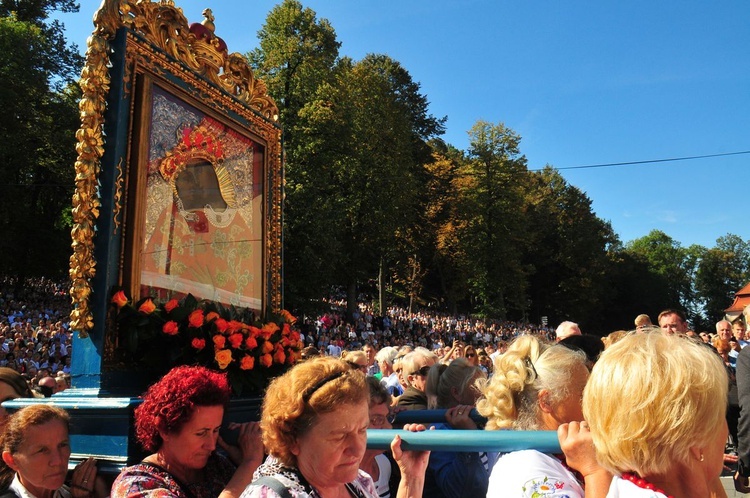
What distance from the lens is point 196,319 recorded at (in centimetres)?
359

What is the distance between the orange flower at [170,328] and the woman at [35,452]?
2.37 ft

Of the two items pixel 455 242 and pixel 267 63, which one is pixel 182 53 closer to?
pixel 267 63

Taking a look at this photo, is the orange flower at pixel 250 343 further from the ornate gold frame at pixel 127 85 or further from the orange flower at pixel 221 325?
the ornate gold frame at pixel 127 85

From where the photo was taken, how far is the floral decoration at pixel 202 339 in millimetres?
3305

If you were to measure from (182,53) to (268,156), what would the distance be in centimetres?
109

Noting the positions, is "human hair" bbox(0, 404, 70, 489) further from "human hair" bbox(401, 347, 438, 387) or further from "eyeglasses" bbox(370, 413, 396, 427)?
"human hair" bbox(401, 347, 438, 387)

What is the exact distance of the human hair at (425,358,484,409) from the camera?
4051 millimetres

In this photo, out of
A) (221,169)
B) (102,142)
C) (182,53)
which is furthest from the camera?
(221,169)

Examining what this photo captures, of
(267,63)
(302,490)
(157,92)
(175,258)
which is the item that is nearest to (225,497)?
(302,490)

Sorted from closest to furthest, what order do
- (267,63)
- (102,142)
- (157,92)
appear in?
1. (102,142)
2. (157,92)
3. (267,63)

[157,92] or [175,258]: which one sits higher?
[157,92]

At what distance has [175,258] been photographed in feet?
12.6

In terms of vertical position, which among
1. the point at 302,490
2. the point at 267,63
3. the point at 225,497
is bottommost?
the point at 225,497

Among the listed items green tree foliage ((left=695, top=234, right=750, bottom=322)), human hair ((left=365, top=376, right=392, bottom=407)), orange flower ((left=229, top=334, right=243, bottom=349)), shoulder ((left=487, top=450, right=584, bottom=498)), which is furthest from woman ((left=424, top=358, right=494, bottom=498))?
green tree foliage ((left=695, top=234, right=750, bottom=322))
